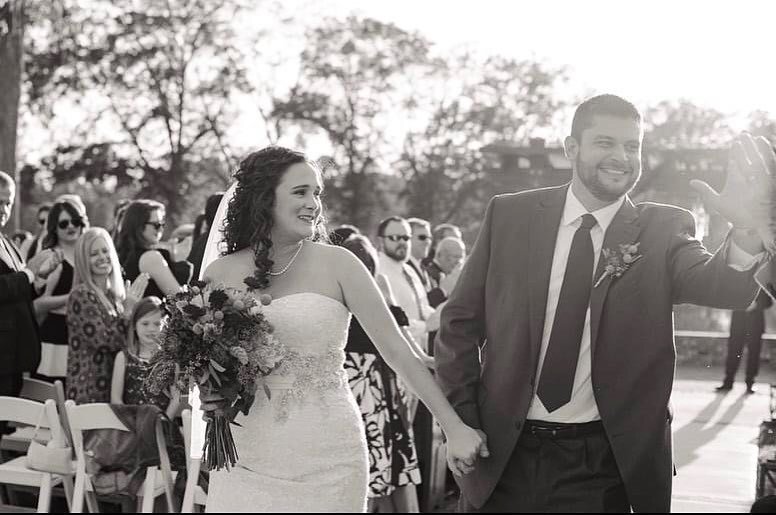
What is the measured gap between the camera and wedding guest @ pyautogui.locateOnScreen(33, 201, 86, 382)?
784 cm

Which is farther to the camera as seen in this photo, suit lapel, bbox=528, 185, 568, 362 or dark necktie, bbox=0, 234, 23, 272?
dark necktie, bbox=0, 234, 23, 272

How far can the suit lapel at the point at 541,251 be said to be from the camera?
3.63 meters

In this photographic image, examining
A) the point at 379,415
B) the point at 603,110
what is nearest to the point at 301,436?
the point at 603,110

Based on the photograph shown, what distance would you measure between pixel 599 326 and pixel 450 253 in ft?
24.5

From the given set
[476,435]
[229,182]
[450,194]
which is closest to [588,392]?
[476,435]

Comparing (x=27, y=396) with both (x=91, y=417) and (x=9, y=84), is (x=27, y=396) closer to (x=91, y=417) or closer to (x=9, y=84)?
(x=91, y=417)

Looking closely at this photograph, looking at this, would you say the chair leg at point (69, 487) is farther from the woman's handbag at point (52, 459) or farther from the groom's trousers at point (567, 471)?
the groom's trousers at point (567, 471)

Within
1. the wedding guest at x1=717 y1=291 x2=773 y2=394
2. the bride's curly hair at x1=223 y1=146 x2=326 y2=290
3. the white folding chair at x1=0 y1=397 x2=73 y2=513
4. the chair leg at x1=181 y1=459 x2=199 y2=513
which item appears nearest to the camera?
the bride's curly hair at x1=223 y1=146 x2=326 y2=290

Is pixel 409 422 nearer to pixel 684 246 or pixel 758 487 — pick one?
pixel 758 487

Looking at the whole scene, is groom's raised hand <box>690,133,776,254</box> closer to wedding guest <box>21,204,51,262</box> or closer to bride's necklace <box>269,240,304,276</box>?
bride's necklace <box>269,240,304,276</box>

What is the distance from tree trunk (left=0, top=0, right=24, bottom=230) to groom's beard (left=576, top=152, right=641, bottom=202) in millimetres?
12560

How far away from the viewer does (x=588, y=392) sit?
3.58 m

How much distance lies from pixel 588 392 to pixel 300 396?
1095 millimetres

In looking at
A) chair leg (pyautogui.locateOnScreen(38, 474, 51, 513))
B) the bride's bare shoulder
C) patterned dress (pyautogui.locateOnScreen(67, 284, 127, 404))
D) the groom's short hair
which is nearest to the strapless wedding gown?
the bride's bare shoulder
